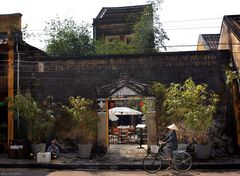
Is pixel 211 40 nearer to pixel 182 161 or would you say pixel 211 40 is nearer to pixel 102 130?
pixel 102 130

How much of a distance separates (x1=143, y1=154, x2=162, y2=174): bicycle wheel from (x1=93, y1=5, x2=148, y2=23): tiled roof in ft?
65.8

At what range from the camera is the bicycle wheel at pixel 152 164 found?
1193 centimetres

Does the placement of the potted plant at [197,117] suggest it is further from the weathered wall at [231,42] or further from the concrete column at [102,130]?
the concrete column at [102,130]

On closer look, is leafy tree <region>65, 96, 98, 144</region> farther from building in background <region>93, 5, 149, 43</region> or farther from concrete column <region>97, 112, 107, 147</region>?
building in background <region>93, 5, 149, 43</region>

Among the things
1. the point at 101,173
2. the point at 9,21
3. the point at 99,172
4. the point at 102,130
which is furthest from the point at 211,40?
the point at 101,173

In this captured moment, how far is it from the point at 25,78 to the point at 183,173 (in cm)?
944

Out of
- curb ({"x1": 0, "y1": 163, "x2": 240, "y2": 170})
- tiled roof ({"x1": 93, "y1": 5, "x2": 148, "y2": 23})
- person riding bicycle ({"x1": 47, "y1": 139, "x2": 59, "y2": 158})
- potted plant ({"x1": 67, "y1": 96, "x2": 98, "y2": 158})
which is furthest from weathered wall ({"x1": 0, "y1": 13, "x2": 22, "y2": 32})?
tiled roof ({"x1": 93, "y1": 5, "x2": 148, "y2": 23})

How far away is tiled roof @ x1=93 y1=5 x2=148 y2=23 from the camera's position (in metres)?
30.8

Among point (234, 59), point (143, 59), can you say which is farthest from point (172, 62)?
point (234, 59)

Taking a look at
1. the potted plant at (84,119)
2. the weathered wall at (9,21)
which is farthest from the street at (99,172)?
the weathered wall at (9,21)

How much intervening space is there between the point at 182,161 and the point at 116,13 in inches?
908

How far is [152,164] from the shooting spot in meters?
12.0

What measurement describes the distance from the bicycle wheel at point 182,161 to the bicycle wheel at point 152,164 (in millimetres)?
513

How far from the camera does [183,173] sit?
1175 centimetres
